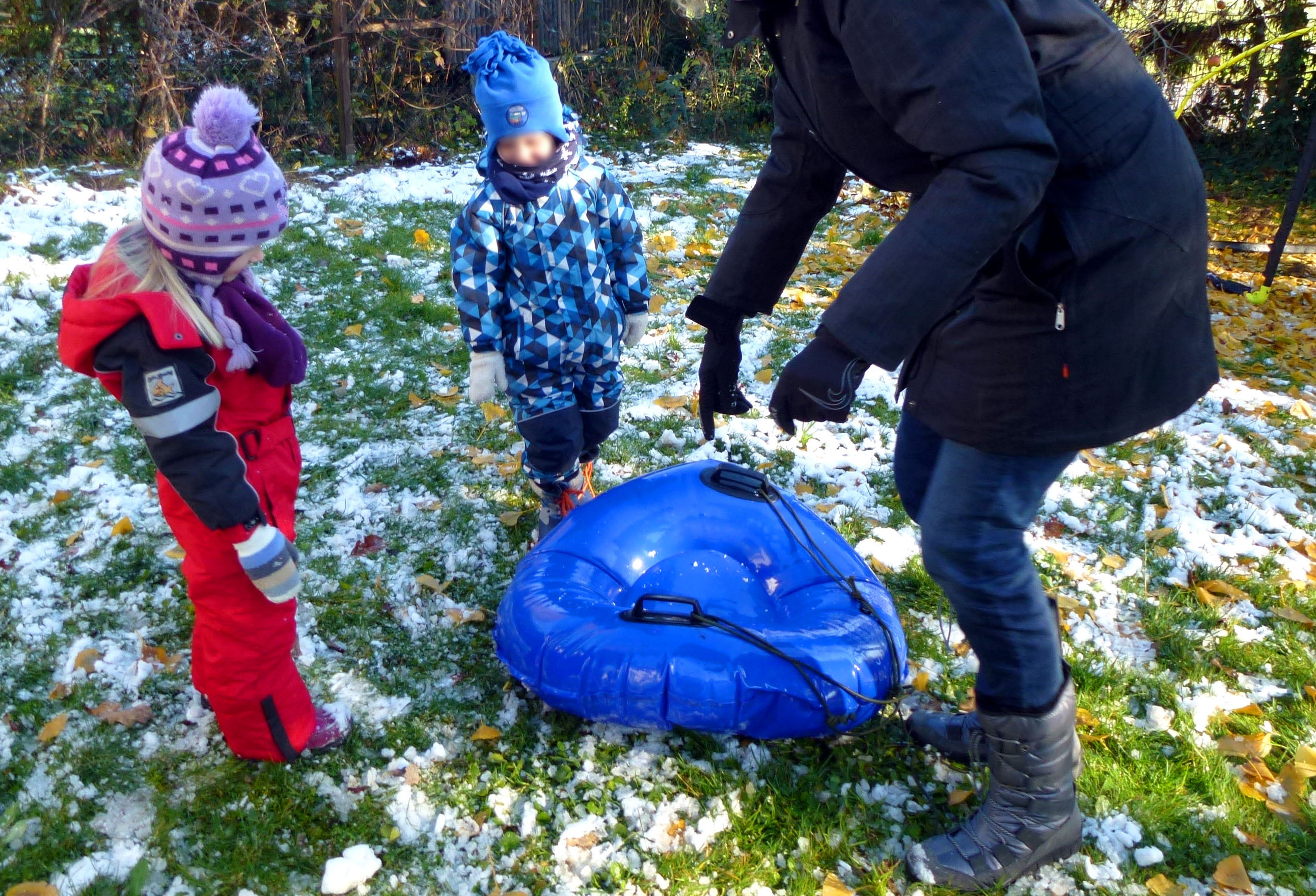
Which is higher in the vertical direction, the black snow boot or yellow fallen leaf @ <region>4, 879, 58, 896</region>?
the black snow boot

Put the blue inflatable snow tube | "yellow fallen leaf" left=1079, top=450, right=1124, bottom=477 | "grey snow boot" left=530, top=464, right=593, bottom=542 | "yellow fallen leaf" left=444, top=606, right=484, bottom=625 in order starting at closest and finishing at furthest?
1. the blue inflatable snow tube
2. "yellow fallen leaf" left=444, top=606, right=484, bottom=625
3. "grey snow boot" left=530, top=464, right=593, bottom=542
4. "yellow fallen leaf" left=1079, top=450, right=1124, bottom=477

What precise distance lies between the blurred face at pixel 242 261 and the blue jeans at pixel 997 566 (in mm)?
1434

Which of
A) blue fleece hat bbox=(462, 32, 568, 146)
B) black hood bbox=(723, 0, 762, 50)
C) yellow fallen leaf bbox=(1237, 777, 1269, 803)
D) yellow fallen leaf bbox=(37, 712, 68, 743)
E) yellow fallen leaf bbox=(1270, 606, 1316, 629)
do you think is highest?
black hood bbox=(723, 0, 762, 50)

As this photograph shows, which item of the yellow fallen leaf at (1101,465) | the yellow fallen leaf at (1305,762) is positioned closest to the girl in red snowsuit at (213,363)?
the yellow fallen leaf at (1305,762)

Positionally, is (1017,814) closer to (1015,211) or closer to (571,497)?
(1015,211)

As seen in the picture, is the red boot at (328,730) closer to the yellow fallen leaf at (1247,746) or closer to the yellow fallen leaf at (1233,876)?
the yellow fallen leaf at (1233,876)

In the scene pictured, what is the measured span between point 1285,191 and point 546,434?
26.3ft

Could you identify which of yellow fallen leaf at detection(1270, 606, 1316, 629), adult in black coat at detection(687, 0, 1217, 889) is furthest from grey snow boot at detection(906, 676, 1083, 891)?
yellow fallen leaf at detection(1270, 606, 1316, 629)

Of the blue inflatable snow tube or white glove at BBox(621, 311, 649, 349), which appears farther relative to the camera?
white glove at BBox(621, 311, 649, 349)

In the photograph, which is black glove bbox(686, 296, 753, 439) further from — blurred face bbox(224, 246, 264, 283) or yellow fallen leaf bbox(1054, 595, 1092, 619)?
yellow fallen leaf bbox(1054, 595, 1092, 619)

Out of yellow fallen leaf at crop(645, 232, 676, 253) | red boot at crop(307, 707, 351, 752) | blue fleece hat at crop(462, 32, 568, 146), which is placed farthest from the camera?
yellow fallen leaf at crop(645, 232, 676, 253)

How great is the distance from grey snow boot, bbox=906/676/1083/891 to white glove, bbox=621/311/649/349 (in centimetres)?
162

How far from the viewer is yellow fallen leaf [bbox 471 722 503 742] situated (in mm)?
2311

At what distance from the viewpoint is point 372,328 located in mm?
4629
